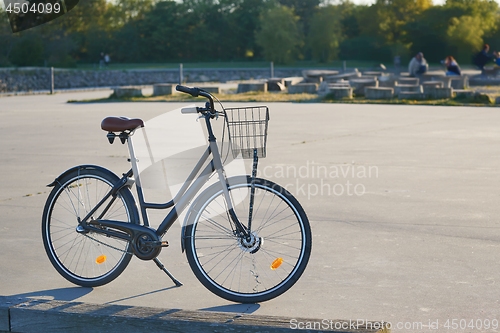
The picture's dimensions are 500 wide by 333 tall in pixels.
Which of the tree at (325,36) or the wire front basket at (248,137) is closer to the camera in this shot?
the wire front basket at (248,137)

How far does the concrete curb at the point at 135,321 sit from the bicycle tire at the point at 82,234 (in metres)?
0.79

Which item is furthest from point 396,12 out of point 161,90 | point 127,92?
point 127,92

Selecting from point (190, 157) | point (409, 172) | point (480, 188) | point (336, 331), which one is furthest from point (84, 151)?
point (336, 331)

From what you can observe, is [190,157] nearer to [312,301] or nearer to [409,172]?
[409,172]

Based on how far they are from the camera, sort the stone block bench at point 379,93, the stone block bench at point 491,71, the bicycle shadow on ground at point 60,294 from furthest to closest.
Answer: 1. the stone block bench at point 491,71
2. the stone block bench at point 379,93
3. the bicycle shadow on ground at point 60,294

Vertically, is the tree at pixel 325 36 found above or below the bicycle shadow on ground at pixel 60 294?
above

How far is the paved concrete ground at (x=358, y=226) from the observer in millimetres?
4668

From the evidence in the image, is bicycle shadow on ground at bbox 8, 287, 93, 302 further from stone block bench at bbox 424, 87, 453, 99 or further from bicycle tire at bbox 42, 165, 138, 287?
stone block bench at bbox 424, 87, 453, 99

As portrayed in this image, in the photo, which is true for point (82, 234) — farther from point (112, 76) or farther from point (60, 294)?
point (112, 76)

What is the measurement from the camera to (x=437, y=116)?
1806 centimetres

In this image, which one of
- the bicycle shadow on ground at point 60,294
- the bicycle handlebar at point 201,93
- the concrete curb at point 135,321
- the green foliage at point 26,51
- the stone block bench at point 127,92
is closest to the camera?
the concrete curb at point 135,321

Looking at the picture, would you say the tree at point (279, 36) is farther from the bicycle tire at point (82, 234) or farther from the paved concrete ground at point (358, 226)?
the bicycle tire at point (82, 234)

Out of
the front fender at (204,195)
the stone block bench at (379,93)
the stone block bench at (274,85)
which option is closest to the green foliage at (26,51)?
the stone block bench at (274,85)

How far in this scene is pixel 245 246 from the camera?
15.4 feet
